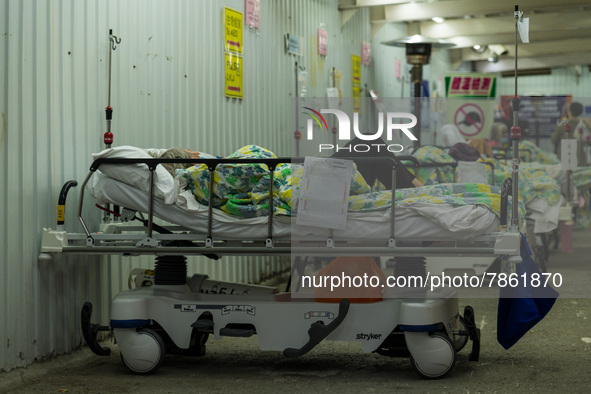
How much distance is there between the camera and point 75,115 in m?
4.97

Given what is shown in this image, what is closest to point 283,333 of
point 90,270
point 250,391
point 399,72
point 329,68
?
point 250,391

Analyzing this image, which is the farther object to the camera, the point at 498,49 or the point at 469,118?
the point at 498,49

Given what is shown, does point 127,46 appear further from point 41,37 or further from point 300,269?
point 300,269

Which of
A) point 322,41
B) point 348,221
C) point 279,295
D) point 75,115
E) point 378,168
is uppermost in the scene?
point 322,41

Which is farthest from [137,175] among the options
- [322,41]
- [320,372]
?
[322,41]

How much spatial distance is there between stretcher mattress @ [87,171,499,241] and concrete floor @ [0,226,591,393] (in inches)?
28.6

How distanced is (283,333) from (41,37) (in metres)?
2.00

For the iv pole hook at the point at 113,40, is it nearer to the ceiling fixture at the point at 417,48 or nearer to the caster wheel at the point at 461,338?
the caster wheel at the point at 461,338

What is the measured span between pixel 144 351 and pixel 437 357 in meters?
1.48

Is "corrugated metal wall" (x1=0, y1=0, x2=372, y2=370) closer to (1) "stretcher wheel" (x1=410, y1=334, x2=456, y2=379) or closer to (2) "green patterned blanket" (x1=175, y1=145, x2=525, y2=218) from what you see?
(2) "green patterned blanket" (x1=175, y1=145, x2=525, y2=218)

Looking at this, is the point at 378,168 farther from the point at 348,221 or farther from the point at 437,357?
the point at 437,357

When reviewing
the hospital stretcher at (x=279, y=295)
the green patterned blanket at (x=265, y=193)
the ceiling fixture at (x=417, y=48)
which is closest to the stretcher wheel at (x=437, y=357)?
the hospital stretcher at (x=279, y=295)

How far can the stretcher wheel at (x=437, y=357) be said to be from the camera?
4.32 meters

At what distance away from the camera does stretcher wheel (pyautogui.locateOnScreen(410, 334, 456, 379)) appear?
4.32 metres
